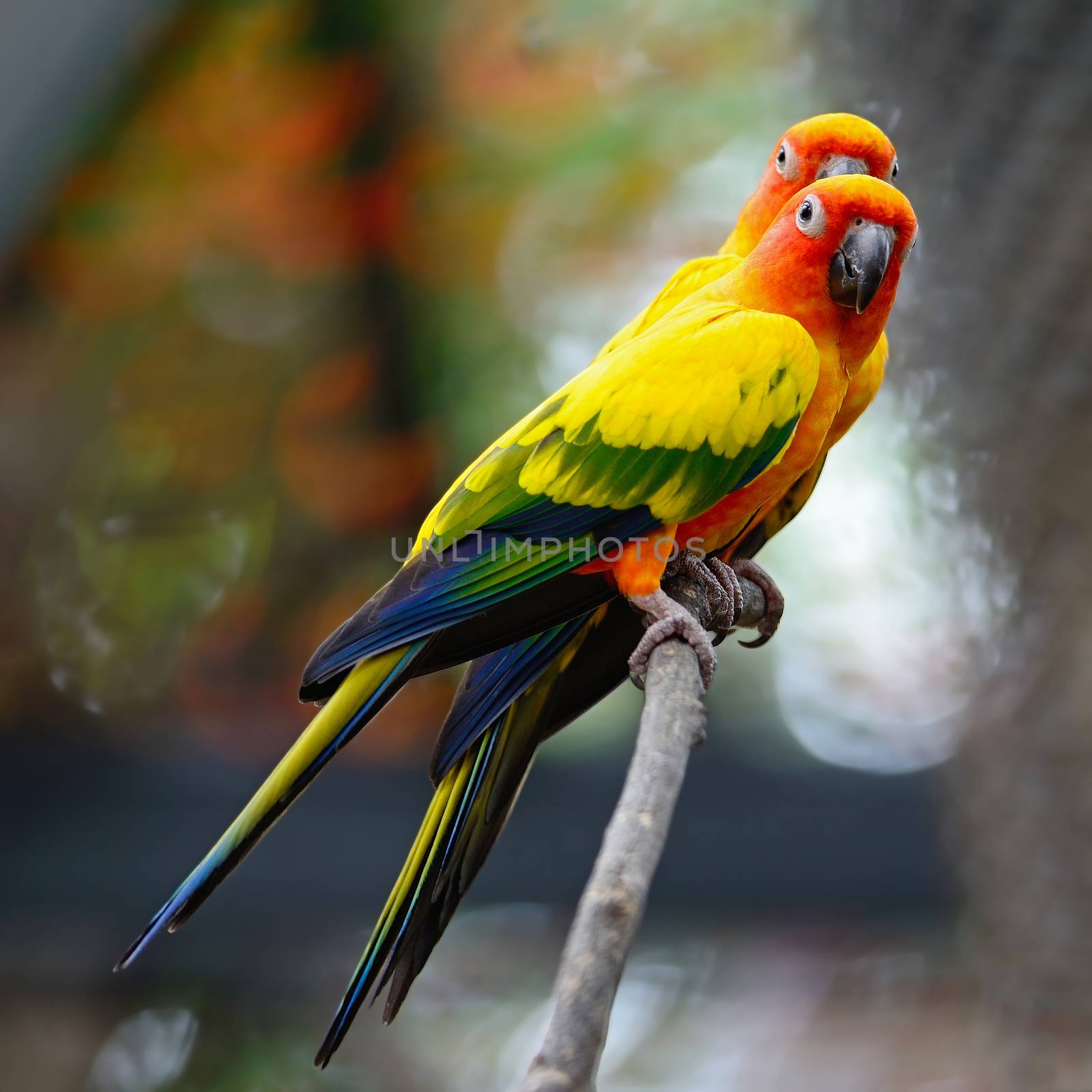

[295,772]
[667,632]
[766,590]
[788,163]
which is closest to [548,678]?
[667,632]

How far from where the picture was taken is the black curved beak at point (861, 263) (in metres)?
1.71

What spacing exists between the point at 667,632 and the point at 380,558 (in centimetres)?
254

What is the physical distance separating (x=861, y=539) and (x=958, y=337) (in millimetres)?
1251

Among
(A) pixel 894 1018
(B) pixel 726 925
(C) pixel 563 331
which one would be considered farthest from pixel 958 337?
(A) pixel 894 1018

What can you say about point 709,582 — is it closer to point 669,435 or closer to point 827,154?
point 669,435

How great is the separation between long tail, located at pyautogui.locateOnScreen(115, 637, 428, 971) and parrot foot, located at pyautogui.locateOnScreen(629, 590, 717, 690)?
322 mm

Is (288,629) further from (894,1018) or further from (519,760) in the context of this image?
(894,1018)

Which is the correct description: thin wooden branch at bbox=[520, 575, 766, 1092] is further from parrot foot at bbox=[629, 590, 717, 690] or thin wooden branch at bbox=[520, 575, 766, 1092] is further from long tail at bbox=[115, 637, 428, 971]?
long tail at bbox=[115, 637, 428, 971]

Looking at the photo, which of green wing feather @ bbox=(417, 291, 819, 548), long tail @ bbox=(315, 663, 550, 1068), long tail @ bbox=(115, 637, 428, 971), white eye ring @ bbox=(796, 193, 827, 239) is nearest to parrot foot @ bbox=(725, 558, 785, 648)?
green wing feather @ bbox=(417, 291, 819, 548)

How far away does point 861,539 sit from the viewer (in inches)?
141

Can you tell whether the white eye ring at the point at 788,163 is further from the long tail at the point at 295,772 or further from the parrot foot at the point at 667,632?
the long tail at the point at 295,772

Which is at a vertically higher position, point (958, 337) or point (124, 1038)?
point (958, 337)

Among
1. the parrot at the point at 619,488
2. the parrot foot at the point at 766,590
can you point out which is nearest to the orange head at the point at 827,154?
the parrot at the point at 619,488

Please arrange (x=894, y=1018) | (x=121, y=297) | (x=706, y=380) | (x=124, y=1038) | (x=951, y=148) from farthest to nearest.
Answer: (x=894, y=1018), (x=124, y=1038), (x=121, y=297), (x=951, y=148), (x=706, y=380)
